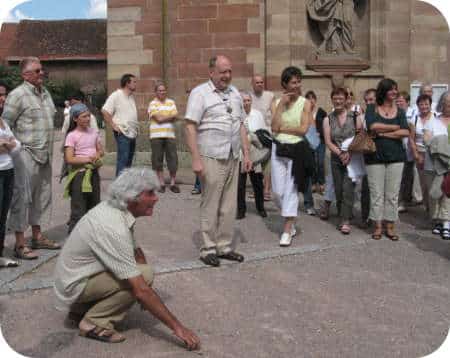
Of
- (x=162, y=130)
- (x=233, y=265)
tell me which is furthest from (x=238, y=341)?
(x=162, y=130)

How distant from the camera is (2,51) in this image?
55.2m

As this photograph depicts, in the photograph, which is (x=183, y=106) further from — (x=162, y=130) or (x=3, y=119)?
(x=3, y=119)

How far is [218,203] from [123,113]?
392cm

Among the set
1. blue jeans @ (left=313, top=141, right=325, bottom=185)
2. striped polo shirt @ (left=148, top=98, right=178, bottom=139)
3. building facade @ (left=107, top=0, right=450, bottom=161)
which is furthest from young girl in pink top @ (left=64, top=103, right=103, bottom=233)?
building facade @ (left=107, top=0, right=450, bottom=161)

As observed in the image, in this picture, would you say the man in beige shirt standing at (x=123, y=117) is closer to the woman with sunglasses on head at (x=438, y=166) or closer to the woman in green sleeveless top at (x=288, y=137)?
the woman in green sleeveless top at (x=288, y=137)

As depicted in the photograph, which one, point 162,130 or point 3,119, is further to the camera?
point 162,130

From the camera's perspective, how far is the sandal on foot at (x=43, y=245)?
6672mm

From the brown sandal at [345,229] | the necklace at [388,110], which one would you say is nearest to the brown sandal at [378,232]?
the brown sandal at [345,229]

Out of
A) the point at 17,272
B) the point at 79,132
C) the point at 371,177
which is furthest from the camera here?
the point at 371,177

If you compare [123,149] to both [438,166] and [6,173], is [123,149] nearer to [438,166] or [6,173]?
[6,173]

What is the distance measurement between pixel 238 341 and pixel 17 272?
248cm

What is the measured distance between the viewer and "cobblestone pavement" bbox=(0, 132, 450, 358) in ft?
13.8

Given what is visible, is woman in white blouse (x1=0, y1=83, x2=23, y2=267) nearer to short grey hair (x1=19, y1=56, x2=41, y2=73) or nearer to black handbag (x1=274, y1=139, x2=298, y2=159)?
short grey hair (x1=19, y1=56, x2=41, y2=73)

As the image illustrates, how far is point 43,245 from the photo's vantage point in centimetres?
668
